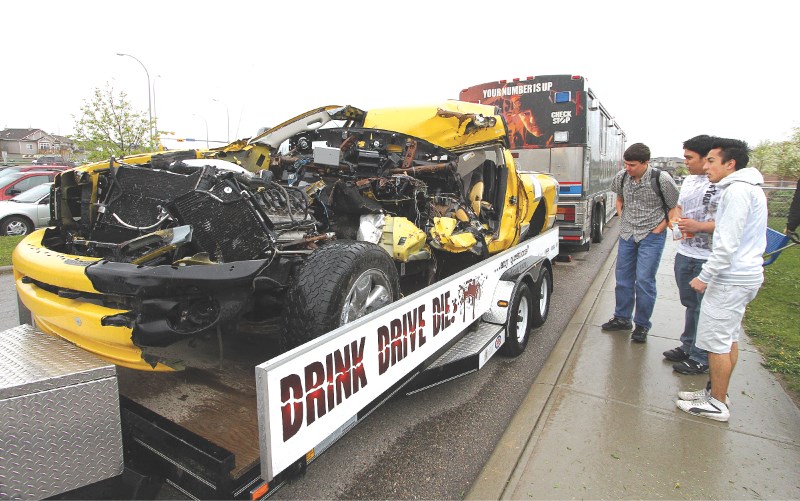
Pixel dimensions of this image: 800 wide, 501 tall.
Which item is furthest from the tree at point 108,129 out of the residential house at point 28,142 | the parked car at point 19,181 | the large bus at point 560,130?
the residential house at point 28,142

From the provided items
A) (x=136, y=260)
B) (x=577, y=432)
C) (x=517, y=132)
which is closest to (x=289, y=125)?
(x=136, y=260)

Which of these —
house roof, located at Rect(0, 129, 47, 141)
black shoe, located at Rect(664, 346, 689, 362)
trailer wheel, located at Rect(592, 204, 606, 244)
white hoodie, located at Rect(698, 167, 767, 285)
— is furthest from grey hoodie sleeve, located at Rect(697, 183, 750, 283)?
house roof, located at Rect(0, 129, 47, 141)

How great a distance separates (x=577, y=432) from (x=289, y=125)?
12.0 feet

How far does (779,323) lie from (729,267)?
311cm

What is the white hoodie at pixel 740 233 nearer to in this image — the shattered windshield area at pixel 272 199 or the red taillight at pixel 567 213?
the shattered windshield area at pixel 272 199

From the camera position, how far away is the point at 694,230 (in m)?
3.88

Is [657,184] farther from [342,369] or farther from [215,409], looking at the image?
[215,409]

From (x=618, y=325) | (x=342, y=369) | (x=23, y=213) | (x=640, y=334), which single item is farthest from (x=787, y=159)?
(x=23, y=213)

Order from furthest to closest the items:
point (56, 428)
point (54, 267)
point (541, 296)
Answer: point (541, 296)
point (54, 267)
point (56, 428)

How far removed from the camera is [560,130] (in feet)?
30.7

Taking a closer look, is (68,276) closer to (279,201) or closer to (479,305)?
(279,201)

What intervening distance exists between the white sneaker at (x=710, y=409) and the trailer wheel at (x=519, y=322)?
1365 mm

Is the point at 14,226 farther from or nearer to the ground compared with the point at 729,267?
nearer to the ground

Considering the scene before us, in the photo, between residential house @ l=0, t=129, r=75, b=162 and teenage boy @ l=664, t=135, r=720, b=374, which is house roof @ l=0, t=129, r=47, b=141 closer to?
residential house @ l=0, t=129, r=75, b=162
